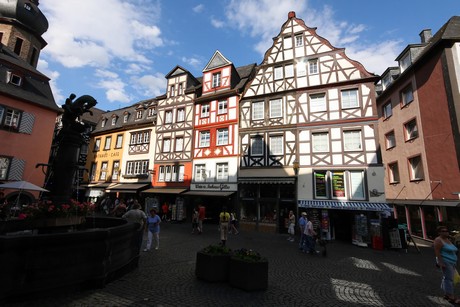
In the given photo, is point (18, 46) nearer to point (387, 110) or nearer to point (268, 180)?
point (268, 180)

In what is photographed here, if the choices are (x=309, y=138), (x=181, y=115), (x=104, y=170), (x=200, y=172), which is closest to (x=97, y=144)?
(x=104, y=170)

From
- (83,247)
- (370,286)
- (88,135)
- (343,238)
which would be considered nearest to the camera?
→ (83,247)

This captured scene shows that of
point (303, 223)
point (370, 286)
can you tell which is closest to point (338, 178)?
point (303, 223)

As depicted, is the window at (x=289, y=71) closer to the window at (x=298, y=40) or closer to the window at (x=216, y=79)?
the window at (x=298, y=40)

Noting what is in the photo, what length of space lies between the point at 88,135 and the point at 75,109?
25459mm

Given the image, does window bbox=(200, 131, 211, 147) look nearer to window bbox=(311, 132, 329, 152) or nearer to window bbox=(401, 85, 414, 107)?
window bbox=(311, 132, 329, 152)

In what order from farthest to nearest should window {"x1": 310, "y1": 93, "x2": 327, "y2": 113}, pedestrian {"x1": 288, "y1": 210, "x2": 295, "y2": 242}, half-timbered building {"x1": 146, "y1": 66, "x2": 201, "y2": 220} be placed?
half-timbered building {"x1": 146, "y1": 66, "x2": 201, "y2": 220}, window {"x1": 310, "y1": 93, "x2": 327, "y2": 113}, pedestrian {"x1": 288, "y1": 210, "x2": 295, "y2": 242}

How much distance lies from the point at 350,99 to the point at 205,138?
11630 millimetres

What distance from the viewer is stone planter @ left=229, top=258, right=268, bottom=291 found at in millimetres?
5367

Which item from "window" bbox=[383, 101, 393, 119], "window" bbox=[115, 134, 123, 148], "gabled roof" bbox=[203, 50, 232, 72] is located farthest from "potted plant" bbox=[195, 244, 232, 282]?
"window" bbox=[115, 134, 123, 148]

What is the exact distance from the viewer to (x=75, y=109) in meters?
7.25

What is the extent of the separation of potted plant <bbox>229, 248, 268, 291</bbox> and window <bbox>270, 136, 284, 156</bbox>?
1236cm

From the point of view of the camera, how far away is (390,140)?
782 inches

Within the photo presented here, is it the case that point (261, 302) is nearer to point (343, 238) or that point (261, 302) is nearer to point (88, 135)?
point (343, 238)
